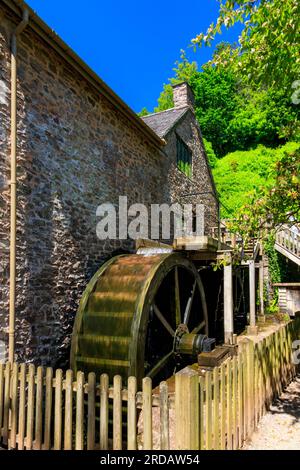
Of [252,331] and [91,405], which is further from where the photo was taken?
[252,331]

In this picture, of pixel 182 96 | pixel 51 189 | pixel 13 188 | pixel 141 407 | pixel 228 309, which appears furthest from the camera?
pixel 182 96

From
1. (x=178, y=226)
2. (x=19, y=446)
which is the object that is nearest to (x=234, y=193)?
(x=178, y=226)

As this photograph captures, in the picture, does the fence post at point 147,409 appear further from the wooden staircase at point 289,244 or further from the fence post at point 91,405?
the wooden staircase at point 289,244

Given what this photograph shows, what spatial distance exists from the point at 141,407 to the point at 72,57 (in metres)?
5.48

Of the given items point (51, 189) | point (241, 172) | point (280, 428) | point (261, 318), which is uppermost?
point (241, 172)

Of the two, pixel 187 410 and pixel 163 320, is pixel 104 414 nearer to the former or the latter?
pixel 187 410

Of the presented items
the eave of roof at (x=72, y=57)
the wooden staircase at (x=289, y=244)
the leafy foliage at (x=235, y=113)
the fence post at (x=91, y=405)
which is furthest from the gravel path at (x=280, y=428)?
the leafy foliage at (x=235, y=113)

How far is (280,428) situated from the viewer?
14.0 feet

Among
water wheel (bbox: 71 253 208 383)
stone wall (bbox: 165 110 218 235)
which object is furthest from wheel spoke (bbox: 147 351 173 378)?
stone wall (bbox: 165 110 218 235)

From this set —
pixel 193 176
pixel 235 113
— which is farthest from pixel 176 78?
pixel 193 176

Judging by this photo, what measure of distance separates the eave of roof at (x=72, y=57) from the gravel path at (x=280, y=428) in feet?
20.0

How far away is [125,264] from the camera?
20.5ft
